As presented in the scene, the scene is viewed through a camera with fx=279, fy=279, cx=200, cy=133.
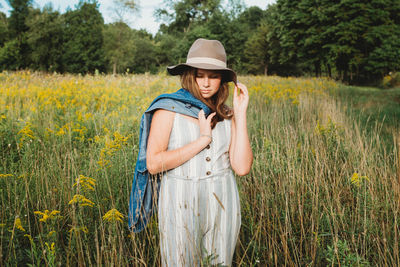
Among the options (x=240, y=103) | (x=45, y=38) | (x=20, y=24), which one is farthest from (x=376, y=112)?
(x=20, y=24)

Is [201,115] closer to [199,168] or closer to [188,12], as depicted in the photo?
[199,168]

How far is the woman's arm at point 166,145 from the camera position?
1.34 meters

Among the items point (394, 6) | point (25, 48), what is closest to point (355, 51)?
point (394, 6)

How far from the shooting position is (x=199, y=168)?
4.59 ft

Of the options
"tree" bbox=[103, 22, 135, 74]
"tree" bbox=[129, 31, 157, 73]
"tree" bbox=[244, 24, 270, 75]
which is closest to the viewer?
"tree" bbox=[103, 22, 135, 74]

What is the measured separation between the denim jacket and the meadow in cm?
12

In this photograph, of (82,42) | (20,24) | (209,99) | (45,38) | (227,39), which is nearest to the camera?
(209,99)

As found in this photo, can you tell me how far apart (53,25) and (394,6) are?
32.4 m

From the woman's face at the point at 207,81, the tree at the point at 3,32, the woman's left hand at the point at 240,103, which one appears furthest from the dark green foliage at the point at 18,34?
the woman's left hand at the point at 240,103

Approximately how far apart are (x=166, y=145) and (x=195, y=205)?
1.08ft

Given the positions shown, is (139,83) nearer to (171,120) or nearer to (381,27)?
(171,120)

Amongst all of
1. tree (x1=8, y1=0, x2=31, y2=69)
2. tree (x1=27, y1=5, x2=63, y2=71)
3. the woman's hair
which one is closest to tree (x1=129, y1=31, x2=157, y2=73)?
tree (x1=27, y1=5, x2=63, y2=71)

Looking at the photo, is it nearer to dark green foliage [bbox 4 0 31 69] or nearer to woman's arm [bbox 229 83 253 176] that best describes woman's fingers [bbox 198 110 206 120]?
woman's arm [bbox 229 83 253 176]

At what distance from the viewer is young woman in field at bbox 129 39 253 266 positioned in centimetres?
138
